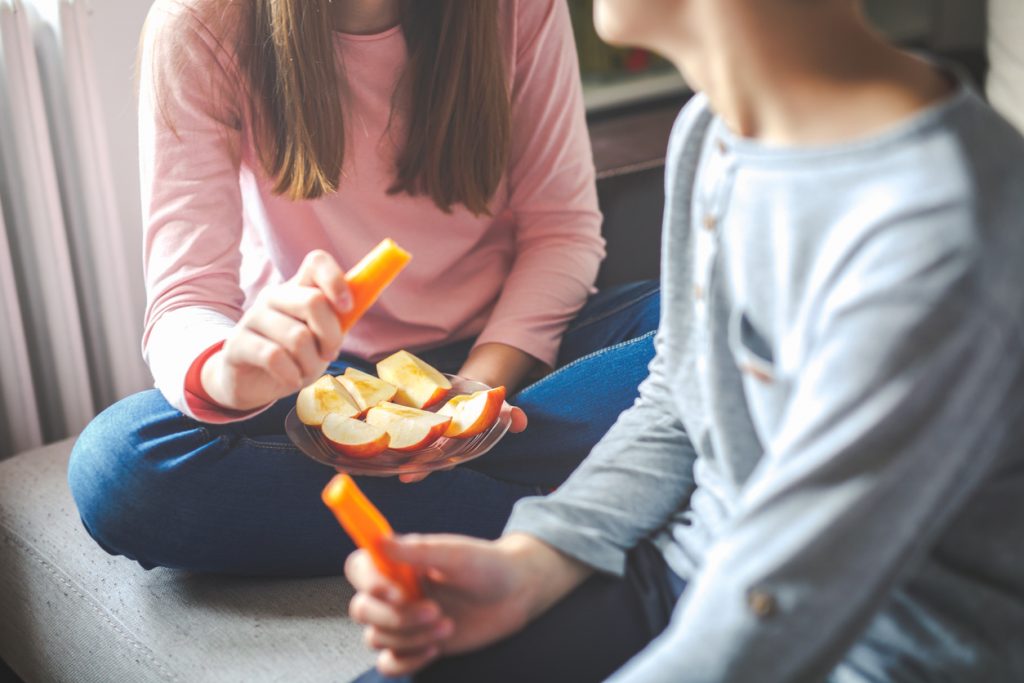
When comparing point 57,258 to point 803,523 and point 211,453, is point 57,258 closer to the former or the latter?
point 211,453

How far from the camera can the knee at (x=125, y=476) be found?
1054mm

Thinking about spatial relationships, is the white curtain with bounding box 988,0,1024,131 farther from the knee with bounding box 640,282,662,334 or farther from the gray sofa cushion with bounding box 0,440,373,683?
the gray sofa cushion with bounding box 0,440,373,683

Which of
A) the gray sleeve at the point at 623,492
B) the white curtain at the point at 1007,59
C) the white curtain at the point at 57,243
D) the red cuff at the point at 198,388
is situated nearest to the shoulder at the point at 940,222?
the gray sleeve at the point at 623,492

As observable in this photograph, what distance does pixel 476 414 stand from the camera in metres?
1.04

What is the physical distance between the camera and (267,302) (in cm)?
87

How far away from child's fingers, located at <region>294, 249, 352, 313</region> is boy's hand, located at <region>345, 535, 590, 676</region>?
0.62 feet

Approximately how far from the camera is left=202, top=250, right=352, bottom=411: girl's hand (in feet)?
2.64

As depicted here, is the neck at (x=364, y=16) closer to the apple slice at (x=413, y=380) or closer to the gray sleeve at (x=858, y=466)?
the apple slice at (x=413, y=380)

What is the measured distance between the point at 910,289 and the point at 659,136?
1.54 m

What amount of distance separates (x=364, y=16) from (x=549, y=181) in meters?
0.29

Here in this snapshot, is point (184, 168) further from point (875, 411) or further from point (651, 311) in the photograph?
point (875, 411)

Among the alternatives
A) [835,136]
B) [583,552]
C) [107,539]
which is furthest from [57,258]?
[835,136]

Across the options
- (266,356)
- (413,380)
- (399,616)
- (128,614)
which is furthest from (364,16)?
(399,616)

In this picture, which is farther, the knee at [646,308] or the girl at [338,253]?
the knee at [646,308]
